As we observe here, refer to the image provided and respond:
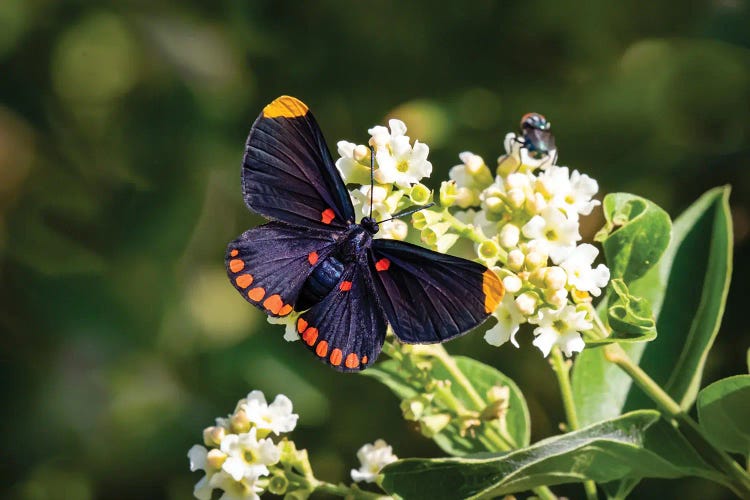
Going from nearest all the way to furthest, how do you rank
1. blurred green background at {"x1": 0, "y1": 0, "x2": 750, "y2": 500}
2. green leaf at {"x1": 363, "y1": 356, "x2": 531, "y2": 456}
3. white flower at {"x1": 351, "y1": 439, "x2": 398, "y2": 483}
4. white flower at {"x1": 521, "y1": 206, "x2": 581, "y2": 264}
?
white flower at {"x1": 521, "y1": 206, "x2": 581, "y2": 264} → green leaf at {"x1": 363, "y1": 356, "x2": 531, "y2": 456} → white flower at {"x1": 351, "y1": 439, "x2": 398, "y2": 483} → blurred green background at {"x1": 0, "y1": 0, "x2": 750, "y2": 500}

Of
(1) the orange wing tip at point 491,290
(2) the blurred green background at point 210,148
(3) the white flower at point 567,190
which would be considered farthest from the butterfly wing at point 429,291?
(2) the blurred green background at point 210,148

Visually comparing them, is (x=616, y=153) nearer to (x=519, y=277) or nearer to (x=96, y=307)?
(x=519, y=277)

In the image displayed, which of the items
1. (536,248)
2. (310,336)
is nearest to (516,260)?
(536,248)

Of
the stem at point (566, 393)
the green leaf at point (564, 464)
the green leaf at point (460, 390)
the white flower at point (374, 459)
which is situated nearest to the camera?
the green leaf at point (564, 464)

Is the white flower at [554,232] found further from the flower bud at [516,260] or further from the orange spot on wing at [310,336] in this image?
the orange spot on wing at [310,336]

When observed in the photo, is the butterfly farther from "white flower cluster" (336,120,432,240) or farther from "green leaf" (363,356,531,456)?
"green leaf" (363,356,531,456)

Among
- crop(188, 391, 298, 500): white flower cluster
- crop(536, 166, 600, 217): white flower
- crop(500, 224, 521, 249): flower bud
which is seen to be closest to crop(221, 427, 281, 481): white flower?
crop(188, 391, 298, 500): white flower cluster

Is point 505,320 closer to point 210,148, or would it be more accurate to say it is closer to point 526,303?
point 526,303
